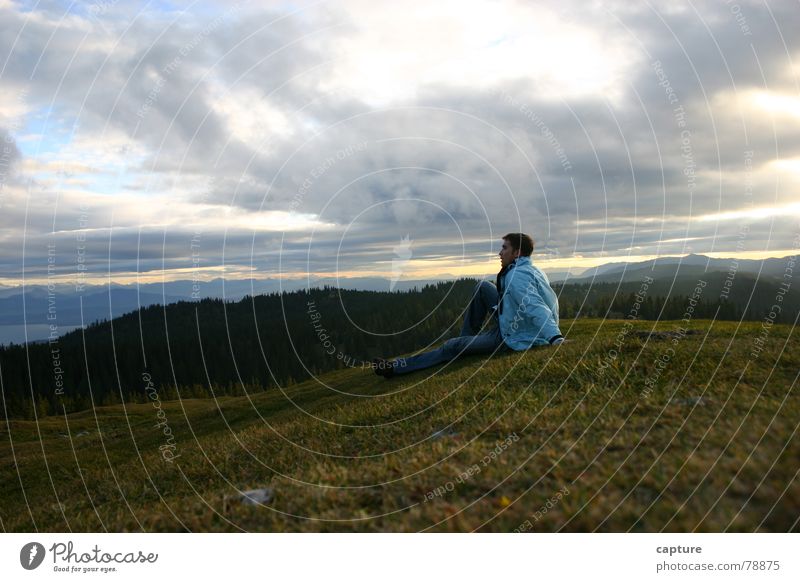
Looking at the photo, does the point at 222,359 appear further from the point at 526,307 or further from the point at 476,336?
the point at 526,307

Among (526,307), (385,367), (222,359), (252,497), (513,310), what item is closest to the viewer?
(252,497)

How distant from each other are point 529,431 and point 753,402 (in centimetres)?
342

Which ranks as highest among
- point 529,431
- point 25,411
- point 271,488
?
point 529,431

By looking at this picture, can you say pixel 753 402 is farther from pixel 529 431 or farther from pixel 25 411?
pixel 25 411

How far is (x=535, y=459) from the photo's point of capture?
7.29 metres

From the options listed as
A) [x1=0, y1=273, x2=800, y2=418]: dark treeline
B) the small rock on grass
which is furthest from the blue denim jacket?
[x1=0, y1=273, x2=800, y2=418]: dark treeline

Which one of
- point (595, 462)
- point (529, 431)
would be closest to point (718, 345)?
point (529, 431)

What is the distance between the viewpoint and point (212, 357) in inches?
7367

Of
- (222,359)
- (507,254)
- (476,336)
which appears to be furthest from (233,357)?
(507,254)

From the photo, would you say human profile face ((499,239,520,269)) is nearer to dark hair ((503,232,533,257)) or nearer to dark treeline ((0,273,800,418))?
dark hair ((503,232,533,257))

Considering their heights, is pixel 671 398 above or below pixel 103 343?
above
